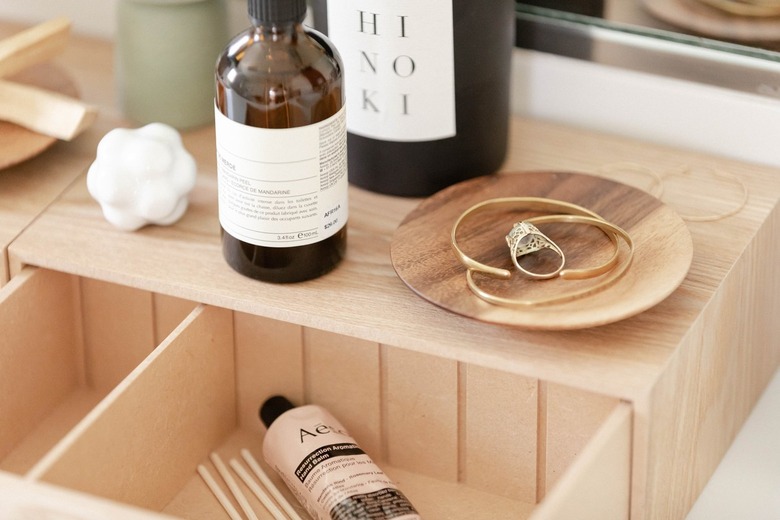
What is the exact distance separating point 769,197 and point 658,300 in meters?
0.21

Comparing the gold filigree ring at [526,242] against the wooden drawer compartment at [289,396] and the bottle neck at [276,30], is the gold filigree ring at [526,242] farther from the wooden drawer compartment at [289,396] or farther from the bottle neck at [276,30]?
the bottle neck at [276,30]

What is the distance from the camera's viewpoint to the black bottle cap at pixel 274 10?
0.65 m

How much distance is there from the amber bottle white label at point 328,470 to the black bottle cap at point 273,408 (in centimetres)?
1

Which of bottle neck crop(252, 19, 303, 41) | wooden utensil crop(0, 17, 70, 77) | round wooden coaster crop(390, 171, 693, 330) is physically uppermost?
bottle neck crop(252, 19, 303, 41)

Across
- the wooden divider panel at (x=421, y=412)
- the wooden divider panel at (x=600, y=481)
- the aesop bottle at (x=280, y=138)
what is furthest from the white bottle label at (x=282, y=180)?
the wooden divider panel at (x=600, y=481)

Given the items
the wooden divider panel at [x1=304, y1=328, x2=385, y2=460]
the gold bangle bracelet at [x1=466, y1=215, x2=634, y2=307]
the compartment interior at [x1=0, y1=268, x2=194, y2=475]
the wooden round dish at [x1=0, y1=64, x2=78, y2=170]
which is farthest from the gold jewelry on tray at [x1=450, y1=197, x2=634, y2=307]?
the wooden round dish at [x1=0, y1=64, x2=78, y2=170]

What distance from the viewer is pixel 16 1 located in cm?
112

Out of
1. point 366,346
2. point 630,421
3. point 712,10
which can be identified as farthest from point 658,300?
point 712,10

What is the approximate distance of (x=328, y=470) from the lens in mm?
719

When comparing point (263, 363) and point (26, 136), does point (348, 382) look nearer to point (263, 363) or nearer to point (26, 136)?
point (263, 363)

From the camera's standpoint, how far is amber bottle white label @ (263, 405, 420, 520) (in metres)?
0.70

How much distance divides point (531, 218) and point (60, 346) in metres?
0.36

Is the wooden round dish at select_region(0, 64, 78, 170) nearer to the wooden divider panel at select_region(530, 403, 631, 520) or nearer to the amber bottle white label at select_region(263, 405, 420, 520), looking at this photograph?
the amber bottle white label at select_region(263, 405, 420, 520)

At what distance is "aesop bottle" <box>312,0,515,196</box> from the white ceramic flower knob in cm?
13
